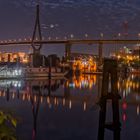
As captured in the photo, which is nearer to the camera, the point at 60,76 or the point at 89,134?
the point at 89,134

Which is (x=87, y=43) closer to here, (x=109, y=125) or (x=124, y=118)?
(x=124, y=118)

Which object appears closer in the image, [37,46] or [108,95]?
[108,95]

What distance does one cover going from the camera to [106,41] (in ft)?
247

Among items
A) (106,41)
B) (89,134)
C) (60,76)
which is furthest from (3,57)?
(89,134)

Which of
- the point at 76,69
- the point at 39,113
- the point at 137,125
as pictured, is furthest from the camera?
the point at 76,69

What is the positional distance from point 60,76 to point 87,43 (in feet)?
68.5

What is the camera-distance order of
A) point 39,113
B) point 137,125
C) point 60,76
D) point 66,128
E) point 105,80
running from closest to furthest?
point 105,80 < point 66,128 < point 137,125 < point 39,113 < point 60,76

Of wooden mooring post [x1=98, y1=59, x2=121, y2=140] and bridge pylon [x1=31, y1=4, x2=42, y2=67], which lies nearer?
wooden mooring post [x1=98, y1=59, x2=121, y2=140]

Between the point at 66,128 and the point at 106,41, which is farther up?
the point at 106,41

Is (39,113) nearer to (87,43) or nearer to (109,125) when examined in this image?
(109,125)

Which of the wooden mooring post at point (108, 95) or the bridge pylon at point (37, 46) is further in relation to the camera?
the bridge pylon at point (37, 46)

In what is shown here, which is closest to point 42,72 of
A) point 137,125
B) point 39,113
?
point 39,113

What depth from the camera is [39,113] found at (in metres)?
20.2

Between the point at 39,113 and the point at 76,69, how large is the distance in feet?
198
